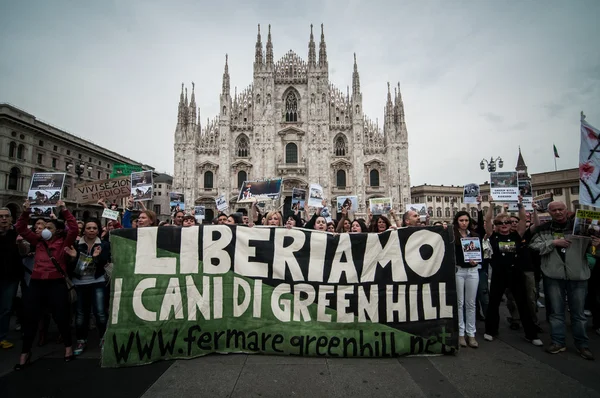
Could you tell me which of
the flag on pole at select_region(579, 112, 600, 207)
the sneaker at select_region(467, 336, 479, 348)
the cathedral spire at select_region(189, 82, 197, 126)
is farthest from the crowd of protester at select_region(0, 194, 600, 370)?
the cathedral spire at select_region(189, 82, 197, 126)

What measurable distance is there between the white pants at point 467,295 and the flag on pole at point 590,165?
A: 190cm

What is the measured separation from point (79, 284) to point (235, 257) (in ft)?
7.87

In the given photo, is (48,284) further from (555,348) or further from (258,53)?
(258,53)

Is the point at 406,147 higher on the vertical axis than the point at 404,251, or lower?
higher

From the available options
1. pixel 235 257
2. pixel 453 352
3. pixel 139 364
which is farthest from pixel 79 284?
pixel 453 352

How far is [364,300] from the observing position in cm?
412

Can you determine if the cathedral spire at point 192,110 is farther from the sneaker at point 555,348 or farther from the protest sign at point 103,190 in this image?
→ the sneaker at point 555,348

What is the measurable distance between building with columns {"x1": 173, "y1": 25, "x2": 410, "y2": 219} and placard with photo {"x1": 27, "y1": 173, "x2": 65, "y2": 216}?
2460 cm

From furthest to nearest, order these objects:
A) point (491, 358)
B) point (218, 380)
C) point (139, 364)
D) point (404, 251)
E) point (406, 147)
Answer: point (406, 147)
point (404, 251)
point (491, 358)
point (139, 364)
point (218, 380)

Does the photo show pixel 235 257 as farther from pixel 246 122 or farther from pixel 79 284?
pixel 246 122

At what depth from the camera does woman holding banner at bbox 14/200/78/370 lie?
12.8 ft

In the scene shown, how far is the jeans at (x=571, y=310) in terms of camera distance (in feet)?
13.5

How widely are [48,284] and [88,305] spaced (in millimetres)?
627

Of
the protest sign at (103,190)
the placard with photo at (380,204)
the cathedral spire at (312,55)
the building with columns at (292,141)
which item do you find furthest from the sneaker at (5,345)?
the cathedral spire at (312,55)
